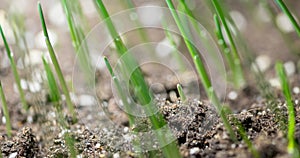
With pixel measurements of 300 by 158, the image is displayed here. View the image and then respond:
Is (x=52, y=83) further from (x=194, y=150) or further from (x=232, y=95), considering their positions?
(x=232, y=95)

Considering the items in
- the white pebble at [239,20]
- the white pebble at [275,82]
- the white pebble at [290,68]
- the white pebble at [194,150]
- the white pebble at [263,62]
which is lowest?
the white pebble at [194,150]

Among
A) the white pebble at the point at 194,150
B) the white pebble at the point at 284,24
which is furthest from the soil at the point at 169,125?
the white pebble at the point at 284,24

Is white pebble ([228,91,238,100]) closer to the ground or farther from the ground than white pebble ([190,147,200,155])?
farther from the ground

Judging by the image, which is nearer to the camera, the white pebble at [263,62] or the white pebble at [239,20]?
the white pebble at [263,62]

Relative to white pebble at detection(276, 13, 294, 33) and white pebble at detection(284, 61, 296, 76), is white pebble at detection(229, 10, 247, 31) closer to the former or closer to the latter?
white pebble at detection(276, 13, 294, 33)

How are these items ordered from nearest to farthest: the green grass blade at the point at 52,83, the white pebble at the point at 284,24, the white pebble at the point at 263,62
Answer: the green grass blade at the point at 52,83 → the white pebble at the point at 263,62 → the white pebble at the point at 284,24

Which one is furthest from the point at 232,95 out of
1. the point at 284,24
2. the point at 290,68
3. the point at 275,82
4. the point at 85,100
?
the point at 284,24

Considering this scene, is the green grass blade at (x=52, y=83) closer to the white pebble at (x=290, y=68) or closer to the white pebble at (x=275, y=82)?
the white pebble at (x=275, y=82)

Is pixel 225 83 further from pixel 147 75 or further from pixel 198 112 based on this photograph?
pixel 198 112

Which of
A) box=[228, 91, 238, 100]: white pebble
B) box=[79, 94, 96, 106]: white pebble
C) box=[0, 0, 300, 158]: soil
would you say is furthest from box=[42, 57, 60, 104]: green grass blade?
box=[228, 91, 238, 100]: white pebble
